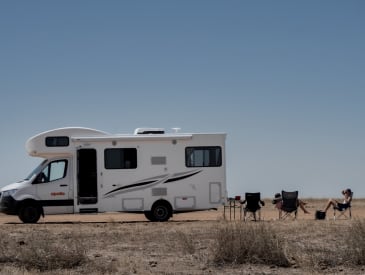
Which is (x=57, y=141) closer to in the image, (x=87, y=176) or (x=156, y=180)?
(x=87, y=176)

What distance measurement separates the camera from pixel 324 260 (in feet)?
39.7

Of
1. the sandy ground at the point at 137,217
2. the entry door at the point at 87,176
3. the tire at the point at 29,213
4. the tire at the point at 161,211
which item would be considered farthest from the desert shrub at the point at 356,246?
the tire at the point at 29,213

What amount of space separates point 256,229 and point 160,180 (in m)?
8.73

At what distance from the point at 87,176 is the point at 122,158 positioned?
3.80 ft

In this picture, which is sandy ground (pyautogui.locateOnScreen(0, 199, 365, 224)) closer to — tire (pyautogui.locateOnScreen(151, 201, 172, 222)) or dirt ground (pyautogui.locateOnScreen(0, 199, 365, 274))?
tire (pyautogui.locateOnScreen(151, 201, 172, 222))

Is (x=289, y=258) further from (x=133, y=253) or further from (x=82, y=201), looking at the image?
(x=82, y=201)

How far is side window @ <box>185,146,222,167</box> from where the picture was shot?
21.3m

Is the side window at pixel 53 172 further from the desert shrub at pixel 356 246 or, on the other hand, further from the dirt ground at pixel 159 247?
the desert shrub at pixel 356 246

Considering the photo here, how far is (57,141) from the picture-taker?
21016mm

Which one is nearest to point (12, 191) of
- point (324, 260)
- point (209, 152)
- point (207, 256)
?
point (209, 152)

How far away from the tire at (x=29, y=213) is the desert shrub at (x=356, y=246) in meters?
11.0

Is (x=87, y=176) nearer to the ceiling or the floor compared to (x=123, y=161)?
nearer to the floor

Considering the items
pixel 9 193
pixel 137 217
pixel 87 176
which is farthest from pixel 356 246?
pixel 137 217

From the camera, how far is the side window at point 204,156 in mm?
21297
